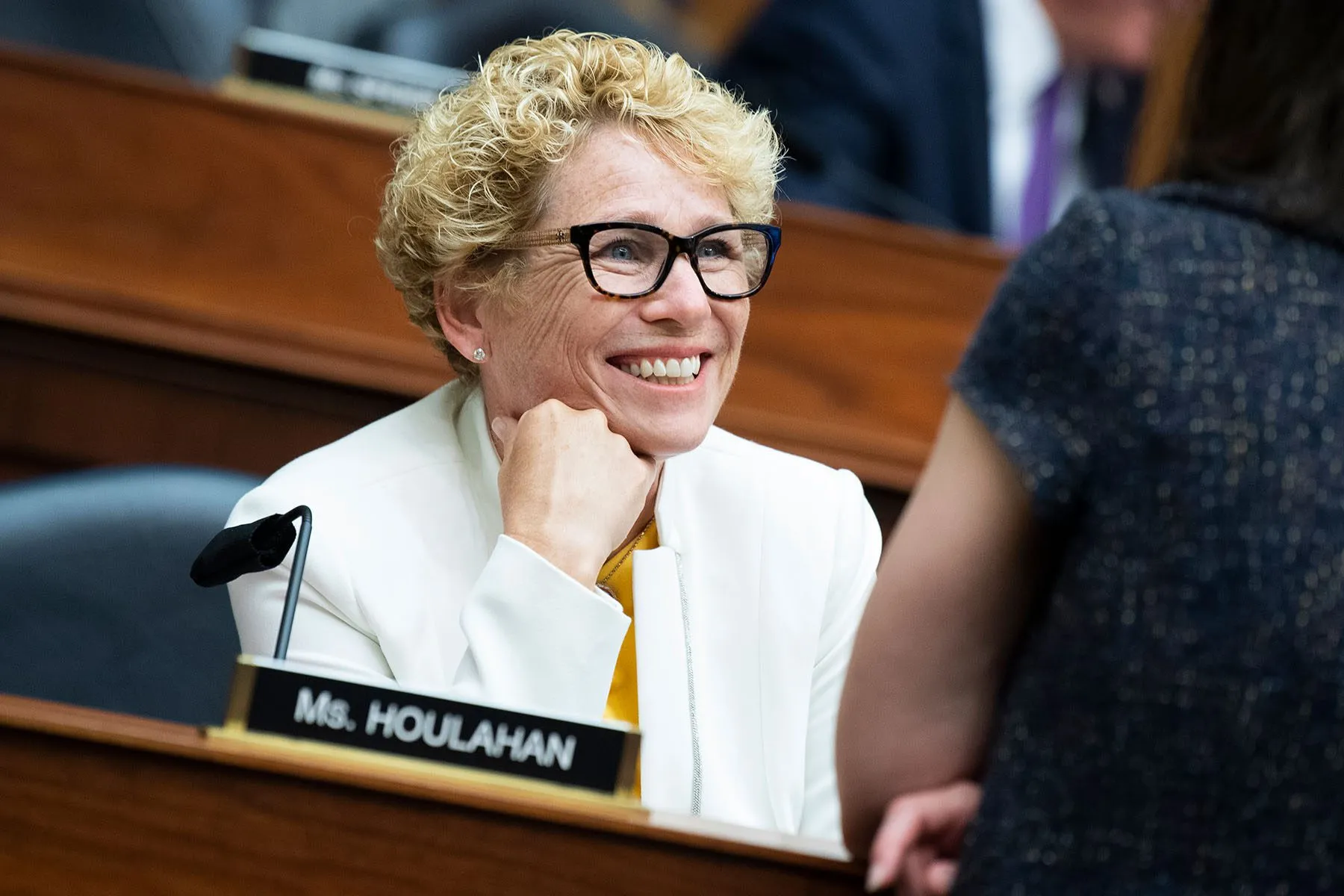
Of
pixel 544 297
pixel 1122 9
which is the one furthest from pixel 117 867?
pixel 1122 9

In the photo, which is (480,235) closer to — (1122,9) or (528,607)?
(528,607)

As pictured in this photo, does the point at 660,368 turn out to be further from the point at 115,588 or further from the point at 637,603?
the point at 115,588

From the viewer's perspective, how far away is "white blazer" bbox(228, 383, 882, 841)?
115cm

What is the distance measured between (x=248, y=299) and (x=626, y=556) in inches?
35.0

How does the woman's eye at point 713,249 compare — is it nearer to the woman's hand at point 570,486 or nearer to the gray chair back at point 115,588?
the woman's hand at point 570,486

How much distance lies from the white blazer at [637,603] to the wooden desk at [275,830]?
8.1 inches

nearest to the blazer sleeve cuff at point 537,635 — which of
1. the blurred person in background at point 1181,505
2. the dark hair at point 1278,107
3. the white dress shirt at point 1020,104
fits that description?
the blurred person in background at point 1181,505

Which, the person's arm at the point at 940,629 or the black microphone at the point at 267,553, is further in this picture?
the black microphone at the point at 267,553

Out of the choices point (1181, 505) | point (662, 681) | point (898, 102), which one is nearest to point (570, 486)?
point (662, 681)

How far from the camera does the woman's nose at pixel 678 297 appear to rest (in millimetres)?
1275

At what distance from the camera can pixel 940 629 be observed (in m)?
0.84

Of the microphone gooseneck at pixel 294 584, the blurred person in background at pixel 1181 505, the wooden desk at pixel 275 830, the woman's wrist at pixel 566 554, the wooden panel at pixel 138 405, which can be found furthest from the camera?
the wooden panel at pixel 138 405

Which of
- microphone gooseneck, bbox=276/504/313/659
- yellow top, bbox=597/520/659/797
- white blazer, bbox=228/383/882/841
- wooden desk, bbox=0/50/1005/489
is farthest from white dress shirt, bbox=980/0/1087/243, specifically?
microphone gooseneck, bbox=276/504/313/659

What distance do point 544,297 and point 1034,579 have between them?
58cm
